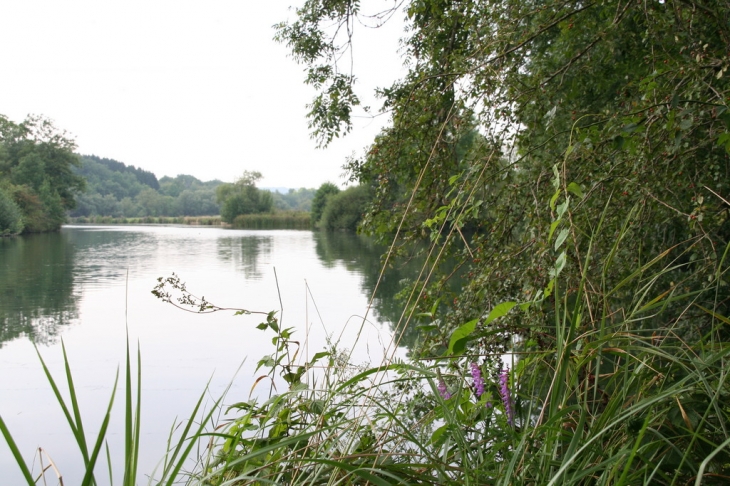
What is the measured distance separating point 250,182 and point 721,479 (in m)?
77.8

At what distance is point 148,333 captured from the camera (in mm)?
Result: 8406

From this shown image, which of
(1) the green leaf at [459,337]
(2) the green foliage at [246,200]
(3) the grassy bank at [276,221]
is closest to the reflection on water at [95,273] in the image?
(1) the green leaf at [459,337]

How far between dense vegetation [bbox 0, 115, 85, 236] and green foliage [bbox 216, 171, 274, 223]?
20581 mm

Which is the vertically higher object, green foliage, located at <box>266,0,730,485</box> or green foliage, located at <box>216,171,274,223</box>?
green foliage, located at <box>216,171,274,223</box>

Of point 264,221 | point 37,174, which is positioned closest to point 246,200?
point 264,221

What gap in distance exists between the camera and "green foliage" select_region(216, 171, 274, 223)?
68.1 meters

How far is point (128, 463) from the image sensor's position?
0.94 m

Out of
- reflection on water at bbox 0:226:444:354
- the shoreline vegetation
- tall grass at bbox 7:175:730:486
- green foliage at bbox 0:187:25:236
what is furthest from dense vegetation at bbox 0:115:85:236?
tall grass at bbox 7:175:730:486

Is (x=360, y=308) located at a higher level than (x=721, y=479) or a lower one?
lower

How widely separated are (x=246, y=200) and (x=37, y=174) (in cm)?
2815

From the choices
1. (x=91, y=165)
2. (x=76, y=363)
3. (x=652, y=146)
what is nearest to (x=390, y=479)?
(x=652, y=146)

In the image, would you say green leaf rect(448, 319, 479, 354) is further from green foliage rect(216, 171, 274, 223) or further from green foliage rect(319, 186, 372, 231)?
green foliage rect(216, 171, 274, 223)

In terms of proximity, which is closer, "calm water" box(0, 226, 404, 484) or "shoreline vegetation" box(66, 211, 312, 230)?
"calm water" box(0, 226, 404, 484)

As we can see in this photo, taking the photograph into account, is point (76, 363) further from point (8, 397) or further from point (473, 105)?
point (473, 105)
